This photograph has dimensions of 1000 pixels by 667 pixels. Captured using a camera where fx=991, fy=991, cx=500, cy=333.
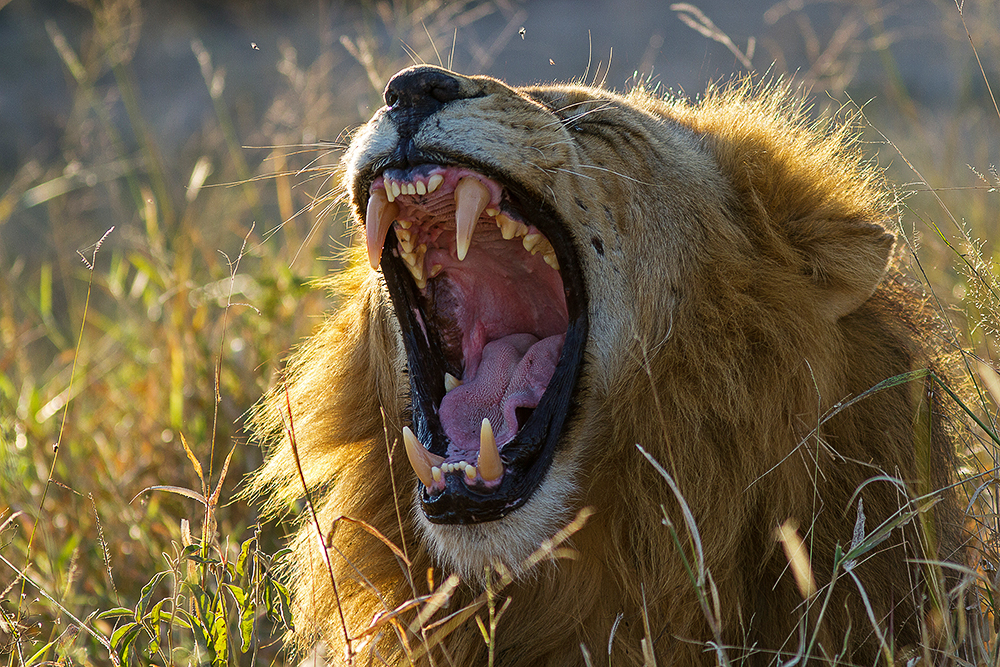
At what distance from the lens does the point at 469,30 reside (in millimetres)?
9922

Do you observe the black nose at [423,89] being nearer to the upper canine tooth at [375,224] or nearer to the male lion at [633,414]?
the male lion at [633,414]

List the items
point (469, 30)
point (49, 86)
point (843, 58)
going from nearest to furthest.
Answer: point (843, 58) < point (469, 30) < point (49, 86)

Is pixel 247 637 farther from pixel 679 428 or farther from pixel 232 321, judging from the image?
pixel 232 321

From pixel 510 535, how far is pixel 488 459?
0.17m

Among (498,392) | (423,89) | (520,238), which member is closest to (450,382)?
(498,392)

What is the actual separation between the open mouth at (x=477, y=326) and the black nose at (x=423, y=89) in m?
0.14

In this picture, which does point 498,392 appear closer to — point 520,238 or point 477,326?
point 477,326

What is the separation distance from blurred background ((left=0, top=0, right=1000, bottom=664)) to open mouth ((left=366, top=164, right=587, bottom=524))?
281 millimetres

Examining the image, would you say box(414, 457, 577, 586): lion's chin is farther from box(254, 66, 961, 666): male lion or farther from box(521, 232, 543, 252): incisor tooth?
box(521, 232, 543, 252): incisor tooth

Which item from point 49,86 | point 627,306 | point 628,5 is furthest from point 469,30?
point 627,306

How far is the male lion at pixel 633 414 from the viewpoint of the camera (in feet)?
7.12

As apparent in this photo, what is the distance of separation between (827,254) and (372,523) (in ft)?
4.23

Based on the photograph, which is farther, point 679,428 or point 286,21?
point 286,21

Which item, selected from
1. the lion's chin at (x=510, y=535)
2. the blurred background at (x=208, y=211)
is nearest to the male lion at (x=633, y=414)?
the lion's chin at (x=510, y=535)
